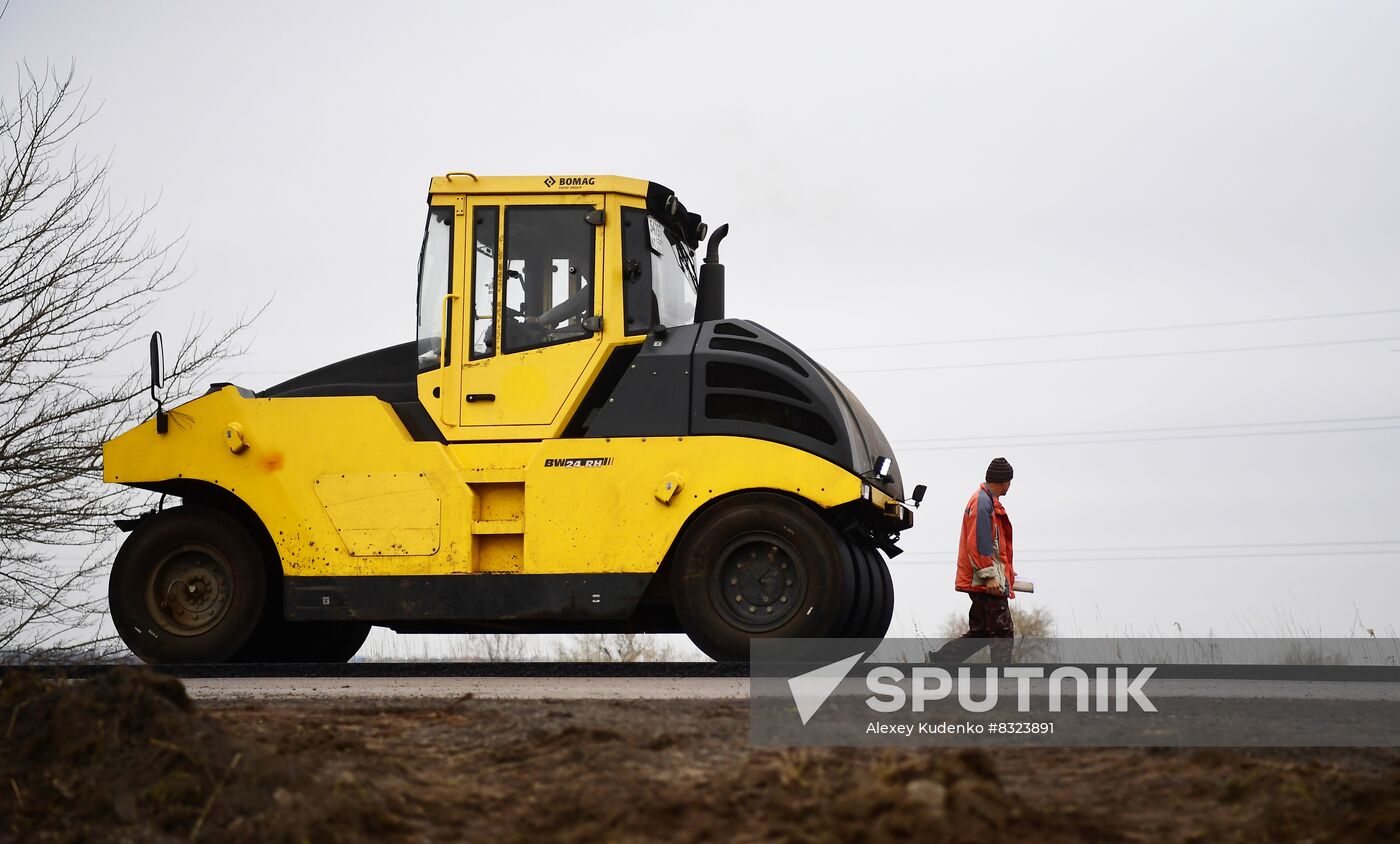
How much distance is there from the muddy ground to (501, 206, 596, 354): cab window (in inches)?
194

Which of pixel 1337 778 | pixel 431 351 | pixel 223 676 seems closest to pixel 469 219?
pixel 431 351

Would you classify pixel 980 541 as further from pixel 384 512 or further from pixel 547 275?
pixel 384 512

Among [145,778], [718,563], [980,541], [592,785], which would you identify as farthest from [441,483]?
[592,785]

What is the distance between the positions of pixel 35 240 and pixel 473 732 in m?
12.0

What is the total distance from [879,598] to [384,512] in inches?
138

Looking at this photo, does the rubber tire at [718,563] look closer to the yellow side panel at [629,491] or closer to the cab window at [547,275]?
the yellow side panel at [629,491]

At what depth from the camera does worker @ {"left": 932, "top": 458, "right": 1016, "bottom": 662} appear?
35.0 feet

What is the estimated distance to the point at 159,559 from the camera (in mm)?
11211

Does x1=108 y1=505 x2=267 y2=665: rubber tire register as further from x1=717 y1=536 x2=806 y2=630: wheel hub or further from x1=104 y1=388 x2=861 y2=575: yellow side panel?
x1=717 y1=536 x2=806 y2=630: wheel hub

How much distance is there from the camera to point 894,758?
5113 mm

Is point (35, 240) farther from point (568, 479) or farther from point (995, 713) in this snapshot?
point (995, 713)

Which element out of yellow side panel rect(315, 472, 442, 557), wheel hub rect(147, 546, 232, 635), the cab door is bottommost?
wheel hub rect(147, 546, 232, 635)

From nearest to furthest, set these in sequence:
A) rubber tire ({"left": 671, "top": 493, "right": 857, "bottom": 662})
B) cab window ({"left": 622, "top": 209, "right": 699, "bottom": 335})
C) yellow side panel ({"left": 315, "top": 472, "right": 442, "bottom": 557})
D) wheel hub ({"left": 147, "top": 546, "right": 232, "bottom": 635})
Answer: rubber tire ({"left": 671, "top": 493, "right": 857, "bottom": 662})
yellow side panel ({"left": 315, "top": 472, "right": 442, "bottom": 557})
cab window ({"left": 622, "top": 209, "right": 699, "bottom": 335})
wheel hub ({"left": 147, "top": 546, "right": 232, "bottom": 635})

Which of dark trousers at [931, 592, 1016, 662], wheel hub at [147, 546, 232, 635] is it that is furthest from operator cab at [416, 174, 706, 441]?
dark trousers at [931, 592, 1016, 662]
